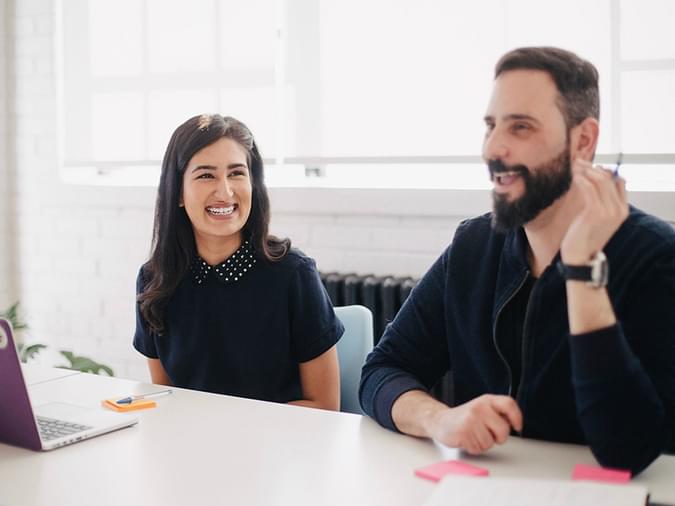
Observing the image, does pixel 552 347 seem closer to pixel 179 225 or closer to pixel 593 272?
pixel 593 272

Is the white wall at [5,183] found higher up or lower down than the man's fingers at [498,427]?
higher up

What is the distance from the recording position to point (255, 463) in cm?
153

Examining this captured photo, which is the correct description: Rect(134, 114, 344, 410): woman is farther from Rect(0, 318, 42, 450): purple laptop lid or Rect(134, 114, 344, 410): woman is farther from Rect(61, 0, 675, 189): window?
Rect(61, 0, 675, 189): window

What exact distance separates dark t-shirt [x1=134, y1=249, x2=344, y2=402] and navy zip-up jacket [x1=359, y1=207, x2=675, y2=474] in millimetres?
430

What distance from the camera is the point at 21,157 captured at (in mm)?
4195

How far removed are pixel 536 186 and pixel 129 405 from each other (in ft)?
3.03

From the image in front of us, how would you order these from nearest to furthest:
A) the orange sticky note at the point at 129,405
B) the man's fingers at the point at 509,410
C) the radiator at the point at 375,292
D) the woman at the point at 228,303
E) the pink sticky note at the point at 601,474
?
the pink sticky note at the point at 601,474 < the man's fingers at the point at 509,410 < the orange sticky note at the point at 129,405 < the woman at the point at 228,303 < the radiator at the point at 375,292

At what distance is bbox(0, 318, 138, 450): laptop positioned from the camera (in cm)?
159

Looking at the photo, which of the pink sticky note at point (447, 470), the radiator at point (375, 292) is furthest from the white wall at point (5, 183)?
the pink sticky note at point (447, 470)

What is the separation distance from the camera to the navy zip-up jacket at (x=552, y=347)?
1.43 metres

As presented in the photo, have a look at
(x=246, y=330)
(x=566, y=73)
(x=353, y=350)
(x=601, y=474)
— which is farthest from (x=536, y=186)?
(x=246, y=330)

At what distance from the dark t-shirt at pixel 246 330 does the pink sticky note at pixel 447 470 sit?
2.84 feet

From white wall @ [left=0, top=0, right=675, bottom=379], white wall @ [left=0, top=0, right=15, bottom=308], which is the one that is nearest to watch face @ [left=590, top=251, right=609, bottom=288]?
white wall @ [left=0, top=0, right=675, bottom=379]

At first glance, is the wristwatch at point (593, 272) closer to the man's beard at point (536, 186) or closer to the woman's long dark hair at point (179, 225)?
the man's beard at point (536, 186)
